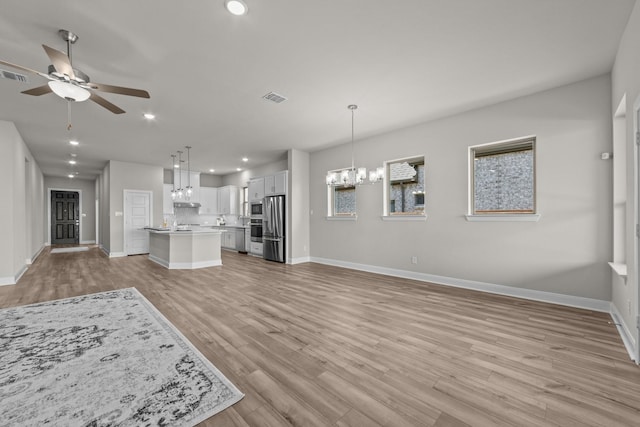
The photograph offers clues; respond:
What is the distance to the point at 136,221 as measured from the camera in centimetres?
863

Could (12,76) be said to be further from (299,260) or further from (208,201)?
(208,201)

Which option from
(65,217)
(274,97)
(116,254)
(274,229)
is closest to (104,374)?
(274,97)

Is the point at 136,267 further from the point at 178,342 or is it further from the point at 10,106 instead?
the point at 178,342

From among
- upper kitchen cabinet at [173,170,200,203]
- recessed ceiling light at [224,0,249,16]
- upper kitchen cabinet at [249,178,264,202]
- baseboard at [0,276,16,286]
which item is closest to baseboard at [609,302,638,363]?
recessed ceiling light at [224,0,249,16]

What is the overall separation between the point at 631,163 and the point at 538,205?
1357 mm

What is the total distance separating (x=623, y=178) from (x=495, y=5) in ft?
8.40

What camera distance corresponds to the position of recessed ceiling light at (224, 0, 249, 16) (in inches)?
85.3

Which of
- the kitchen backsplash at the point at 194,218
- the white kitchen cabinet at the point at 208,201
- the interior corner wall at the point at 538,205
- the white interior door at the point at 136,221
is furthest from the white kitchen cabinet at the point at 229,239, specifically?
the interior corner wall at the point at 538,205

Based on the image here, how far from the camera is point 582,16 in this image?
241cm

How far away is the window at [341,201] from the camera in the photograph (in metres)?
6.39

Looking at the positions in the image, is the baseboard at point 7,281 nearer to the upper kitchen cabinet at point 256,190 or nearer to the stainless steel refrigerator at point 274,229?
the stainless steel refrigerator at point 274,229

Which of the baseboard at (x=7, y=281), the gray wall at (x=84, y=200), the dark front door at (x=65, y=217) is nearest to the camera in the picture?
the baseboard at (x=7, y=281)

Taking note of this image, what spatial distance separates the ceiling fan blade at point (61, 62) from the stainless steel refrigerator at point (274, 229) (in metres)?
4.97

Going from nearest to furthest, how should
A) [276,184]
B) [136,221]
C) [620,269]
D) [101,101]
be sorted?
[620,269]
[101,101]
[276,184]
[136,221]
